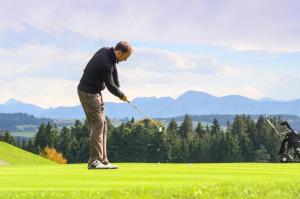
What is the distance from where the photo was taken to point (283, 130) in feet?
85.1

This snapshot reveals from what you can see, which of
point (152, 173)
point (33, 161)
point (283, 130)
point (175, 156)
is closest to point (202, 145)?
point (175, 156)

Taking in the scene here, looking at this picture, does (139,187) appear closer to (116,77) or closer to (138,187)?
(138,187)

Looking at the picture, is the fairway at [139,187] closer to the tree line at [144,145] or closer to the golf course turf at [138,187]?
the golf course turf at [138,187]

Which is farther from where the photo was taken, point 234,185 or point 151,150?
point 151,150

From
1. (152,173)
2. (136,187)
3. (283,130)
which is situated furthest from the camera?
(283,130)

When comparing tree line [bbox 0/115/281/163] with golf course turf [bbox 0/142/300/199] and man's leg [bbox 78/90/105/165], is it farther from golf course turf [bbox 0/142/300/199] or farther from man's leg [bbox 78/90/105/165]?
golf course turf [bbox 0/142/300/199]

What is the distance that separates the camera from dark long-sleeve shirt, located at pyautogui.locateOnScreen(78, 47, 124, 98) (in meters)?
15.6

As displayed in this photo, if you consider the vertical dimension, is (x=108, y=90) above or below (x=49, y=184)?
above

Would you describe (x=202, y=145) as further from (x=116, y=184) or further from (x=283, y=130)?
(x=116, y=184)

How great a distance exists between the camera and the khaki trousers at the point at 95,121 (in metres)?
15.9

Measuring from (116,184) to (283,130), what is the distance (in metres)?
15.8

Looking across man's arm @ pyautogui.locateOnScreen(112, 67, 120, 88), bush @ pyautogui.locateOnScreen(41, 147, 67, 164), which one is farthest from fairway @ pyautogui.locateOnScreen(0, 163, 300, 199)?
bush @ pyautogui.locateOnScreen(41, 147, 67, 164)

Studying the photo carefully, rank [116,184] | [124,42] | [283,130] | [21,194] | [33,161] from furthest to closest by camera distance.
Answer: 1. [33,161]
2. [283,130]
3. [124,42]
4. [116,184]
5. [21,194]

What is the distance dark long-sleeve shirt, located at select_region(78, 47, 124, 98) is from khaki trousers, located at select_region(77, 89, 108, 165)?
19 cm
